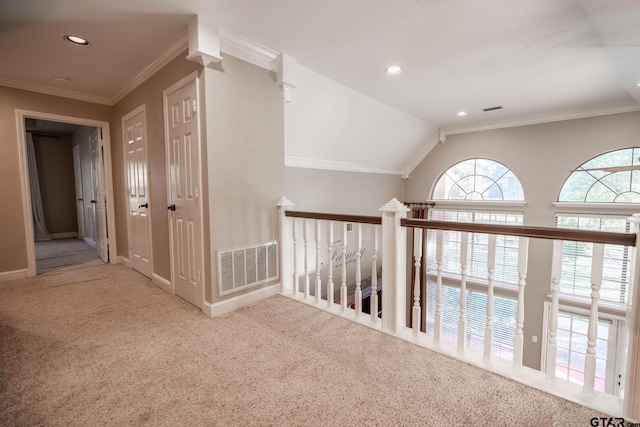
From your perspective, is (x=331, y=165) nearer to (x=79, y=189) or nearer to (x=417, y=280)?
(x=417, y=280)

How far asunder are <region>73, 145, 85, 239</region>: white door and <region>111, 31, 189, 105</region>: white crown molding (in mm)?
2840

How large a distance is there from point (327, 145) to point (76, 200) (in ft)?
19.1

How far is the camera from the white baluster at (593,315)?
1345 millimetres

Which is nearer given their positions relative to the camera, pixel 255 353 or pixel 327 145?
pixel 255 353

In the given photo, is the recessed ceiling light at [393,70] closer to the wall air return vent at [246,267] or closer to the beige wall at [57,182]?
the wall air return vent at [246,267]

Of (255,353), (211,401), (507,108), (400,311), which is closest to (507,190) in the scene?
(507,108)

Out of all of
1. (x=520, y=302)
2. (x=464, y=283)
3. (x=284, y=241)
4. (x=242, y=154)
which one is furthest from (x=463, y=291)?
(x=242, y=154)

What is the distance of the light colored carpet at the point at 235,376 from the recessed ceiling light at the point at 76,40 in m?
2.28

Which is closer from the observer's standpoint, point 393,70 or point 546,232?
point 546,232

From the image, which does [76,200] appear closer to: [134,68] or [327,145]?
[134,68]

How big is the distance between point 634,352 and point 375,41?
8.54 feet

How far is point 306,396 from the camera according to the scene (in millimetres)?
1456

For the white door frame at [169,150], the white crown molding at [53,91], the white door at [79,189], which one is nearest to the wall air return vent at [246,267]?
the white door frame at [169,150]

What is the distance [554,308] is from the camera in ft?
4.97
